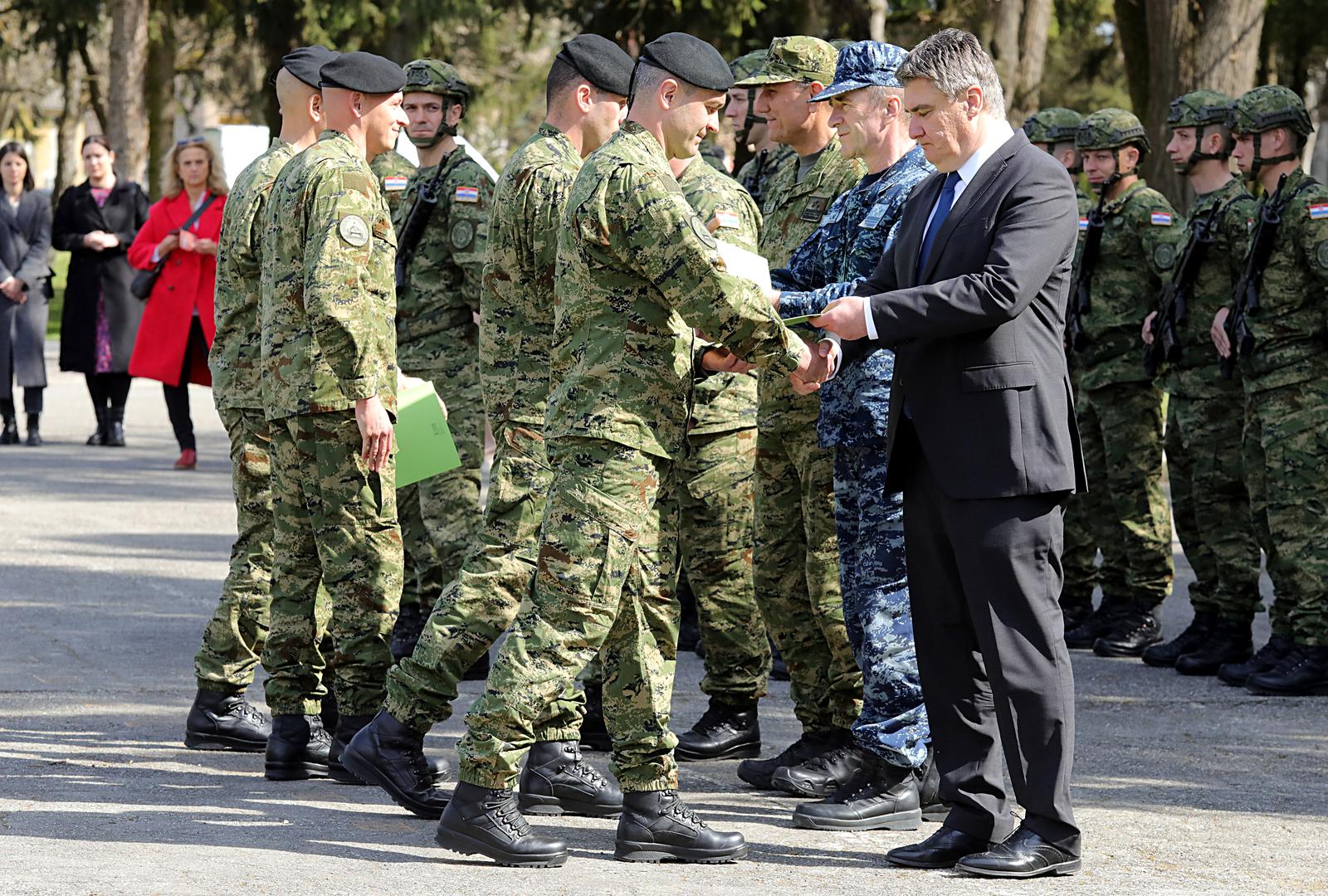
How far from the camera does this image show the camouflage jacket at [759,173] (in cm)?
811

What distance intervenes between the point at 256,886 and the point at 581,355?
1628mm

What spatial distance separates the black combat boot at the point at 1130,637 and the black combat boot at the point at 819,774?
2.91 metres

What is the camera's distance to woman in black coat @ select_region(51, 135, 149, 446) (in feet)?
47.4

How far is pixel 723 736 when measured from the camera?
240 inches

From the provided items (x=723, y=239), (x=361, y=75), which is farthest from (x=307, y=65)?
(x=723, y=239)

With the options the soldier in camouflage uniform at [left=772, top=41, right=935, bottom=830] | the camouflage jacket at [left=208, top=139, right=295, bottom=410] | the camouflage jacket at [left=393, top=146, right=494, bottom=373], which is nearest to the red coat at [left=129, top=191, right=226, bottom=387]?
the camouflage jacket at [left=393, top=146, right=494, bottom=373]

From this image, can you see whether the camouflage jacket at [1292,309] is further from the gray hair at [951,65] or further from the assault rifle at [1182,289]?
the gray hair at [951,65]

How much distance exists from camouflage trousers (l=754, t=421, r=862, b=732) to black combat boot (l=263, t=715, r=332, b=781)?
5.07 feet

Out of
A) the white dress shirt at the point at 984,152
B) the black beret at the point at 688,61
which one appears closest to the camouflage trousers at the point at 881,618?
the white dress shirt at the point at 984,152

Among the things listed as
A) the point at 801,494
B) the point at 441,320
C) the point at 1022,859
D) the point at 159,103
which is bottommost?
the point at 1022,859

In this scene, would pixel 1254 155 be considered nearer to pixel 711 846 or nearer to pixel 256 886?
pixel 711 846

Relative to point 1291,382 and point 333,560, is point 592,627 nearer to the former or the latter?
point 333,560

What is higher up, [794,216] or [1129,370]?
[794,216]

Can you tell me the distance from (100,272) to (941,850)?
11571 millimetres
